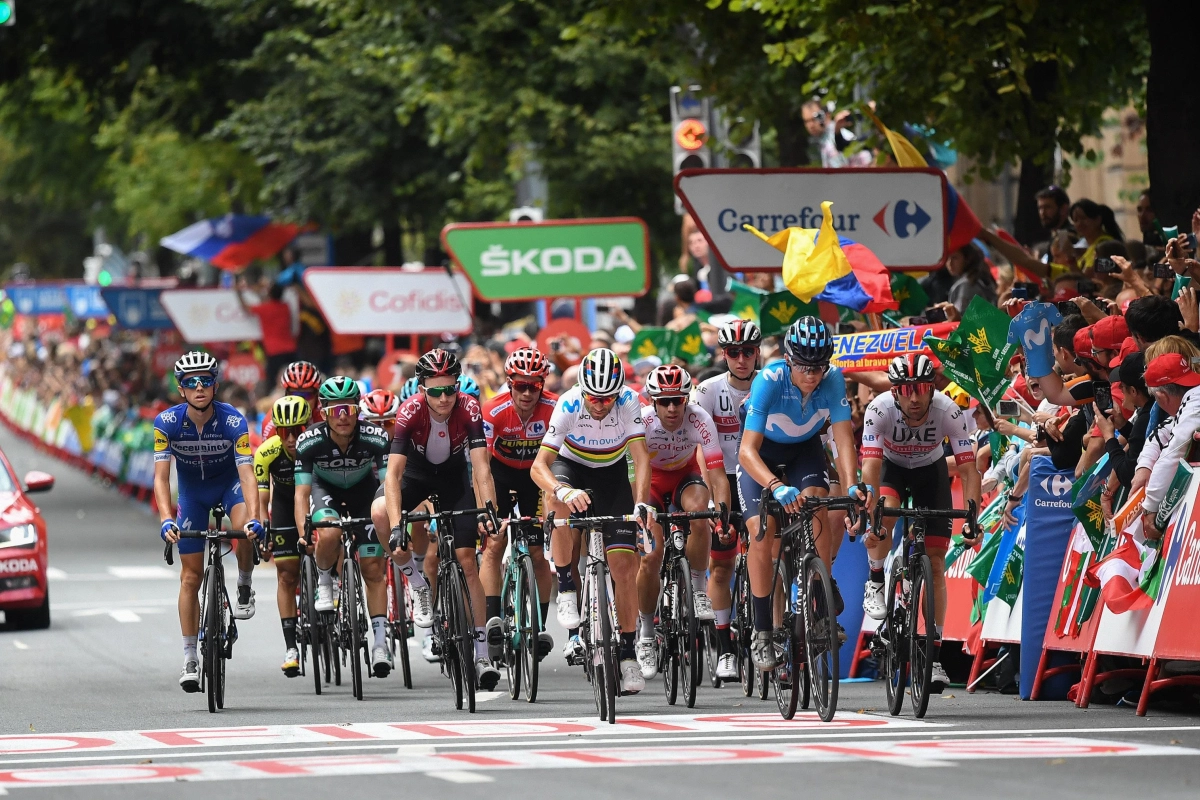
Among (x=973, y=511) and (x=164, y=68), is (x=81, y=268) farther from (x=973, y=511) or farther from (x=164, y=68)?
(x=973, y=511)

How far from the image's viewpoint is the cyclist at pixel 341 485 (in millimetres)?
14625

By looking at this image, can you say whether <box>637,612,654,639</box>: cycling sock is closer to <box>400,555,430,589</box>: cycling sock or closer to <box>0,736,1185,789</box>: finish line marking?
<box>400,555,430,589</box>: cycling sock

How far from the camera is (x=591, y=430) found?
12.8 m

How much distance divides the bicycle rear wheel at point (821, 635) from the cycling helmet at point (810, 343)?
1.12 metres

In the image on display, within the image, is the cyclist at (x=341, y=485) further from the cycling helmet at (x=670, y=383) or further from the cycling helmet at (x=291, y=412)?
the cycling helmet at (x=670, y=383)

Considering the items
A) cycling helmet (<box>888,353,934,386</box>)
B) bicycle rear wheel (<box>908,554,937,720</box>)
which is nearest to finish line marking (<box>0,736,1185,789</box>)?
bicycle rear wheel (<box>908,554,937,720</box>)

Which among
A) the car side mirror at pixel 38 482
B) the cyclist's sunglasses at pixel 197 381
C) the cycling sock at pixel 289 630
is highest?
the cyclist's sunglasses at pixel 197 381

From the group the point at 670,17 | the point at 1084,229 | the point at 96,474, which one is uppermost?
the point at 670,17

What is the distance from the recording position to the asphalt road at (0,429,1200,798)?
9.05 meters

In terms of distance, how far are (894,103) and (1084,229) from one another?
2.65m

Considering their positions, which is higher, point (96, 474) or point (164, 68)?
point (164, 68)

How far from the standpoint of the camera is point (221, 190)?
43.2 meters

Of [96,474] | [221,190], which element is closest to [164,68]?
[221,190]

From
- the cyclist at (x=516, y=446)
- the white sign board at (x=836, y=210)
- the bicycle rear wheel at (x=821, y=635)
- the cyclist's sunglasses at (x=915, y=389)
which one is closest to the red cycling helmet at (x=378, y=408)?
the cyclist at (x=516, y=446)
